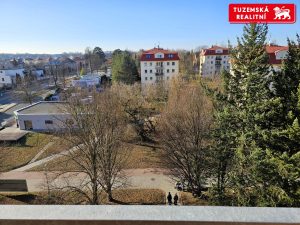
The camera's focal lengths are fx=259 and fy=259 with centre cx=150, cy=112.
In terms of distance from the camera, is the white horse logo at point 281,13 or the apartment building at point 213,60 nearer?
the white horse logo at point 281,13

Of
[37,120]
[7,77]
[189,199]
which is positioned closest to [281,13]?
[189,199]

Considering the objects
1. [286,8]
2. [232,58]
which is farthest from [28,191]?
[286,8]

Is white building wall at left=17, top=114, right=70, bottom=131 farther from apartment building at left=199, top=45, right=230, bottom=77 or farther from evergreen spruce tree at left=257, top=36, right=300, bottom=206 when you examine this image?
apartment building at left=199, top=45, right=230, bottom=77

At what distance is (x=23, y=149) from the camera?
23.5 metres

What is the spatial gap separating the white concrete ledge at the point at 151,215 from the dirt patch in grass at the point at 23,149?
20.2 metres

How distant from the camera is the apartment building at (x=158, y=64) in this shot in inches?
1914

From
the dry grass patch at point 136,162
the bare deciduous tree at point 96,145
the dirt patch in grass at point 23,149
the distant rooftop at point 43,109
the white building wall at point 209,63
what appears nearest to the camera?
the bare deciduous tree at point 96,145

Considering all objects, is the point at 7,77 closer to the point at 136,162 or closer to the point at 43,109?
the point at 43,109

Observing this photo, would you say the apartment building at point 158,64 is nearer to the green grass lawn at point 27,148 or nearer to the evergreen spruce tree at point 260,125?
the green grass lawn at point 27,148

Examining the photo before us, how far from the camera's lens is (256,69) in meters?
10.8

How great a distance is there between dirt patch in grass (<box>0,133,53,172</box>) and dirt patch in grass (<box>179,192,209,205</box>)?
13218mm

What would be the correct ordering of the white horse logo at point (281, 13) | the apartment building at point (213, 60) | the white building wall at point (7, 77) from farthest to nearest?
the white building wall at point (7, 77)
the apartment building at point (213, 60)
the white horse logo at point (281, 13)

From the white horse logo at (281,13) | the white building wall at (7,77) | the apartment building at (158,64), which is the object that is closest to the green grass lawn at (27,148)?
the white horse logo at (281,13)

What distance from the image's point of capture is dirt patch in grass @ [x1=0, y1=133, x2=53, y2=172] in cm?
2057
